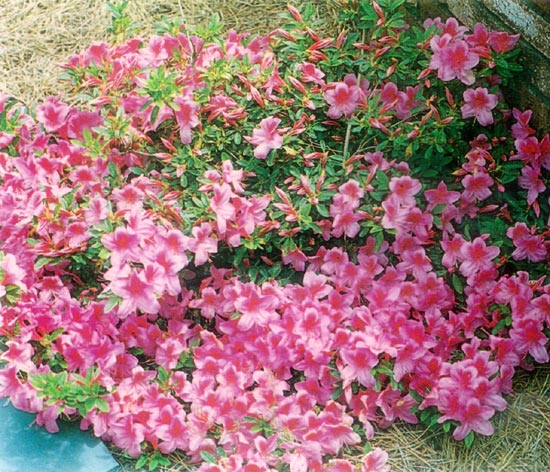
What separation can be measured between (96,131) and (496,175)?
1.11 meters

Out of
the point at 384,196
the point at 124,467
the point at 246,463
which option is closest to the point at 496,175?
the point at 384,196

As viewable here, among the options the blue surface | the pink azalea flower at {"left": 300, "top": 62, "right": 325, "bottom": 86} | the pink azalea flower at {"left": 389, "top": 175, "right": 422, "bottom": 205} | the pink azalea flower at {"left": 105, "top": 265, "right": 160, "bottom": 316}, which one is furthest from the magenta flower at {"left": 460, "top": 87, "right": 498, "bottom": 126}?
the blue surface

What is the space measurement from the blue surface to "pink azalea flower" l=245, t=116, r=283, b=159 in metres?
0.84

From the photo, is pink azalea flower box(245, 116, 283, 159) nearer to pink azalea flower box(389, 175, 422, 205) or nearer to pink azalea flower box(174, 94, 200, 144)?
pink azalea flower box(174, 94, 200, 144)

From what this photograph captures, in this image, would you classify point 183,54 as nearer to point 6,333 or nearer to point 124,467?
point 6,333

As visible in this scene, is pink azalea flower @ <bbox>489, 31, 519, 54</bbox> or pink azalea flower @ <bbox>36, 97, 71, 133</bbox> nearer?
pink azalea flower @ <bbox>489, 31, 519, 54</bbox>

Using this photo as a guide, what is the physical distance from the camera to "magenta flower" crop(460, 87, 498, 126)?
212cm

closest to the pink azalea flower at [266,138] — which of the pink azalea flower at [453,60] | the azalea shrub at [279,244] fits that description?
the azalea shrub at [279,244]

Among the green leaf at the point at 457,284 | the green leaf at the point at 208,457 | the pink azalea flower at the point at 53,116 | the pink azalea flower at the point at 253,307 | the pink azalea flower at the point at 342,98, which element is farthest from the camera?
the pink azalea flower at the point at 53,116

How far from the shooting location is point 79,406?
1.83 meters

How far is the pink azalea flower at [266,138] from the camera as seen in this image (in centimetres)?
211

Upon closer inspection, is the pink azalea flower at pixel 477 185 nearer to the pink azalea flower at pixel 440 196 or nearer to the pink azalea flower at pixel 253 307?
the pink azalea flower at pixel 440 196

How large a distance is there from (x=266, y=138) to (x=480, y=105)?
58 centimetres

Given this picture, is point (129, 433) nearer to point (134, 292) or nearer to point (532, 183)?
point (134, 292)
